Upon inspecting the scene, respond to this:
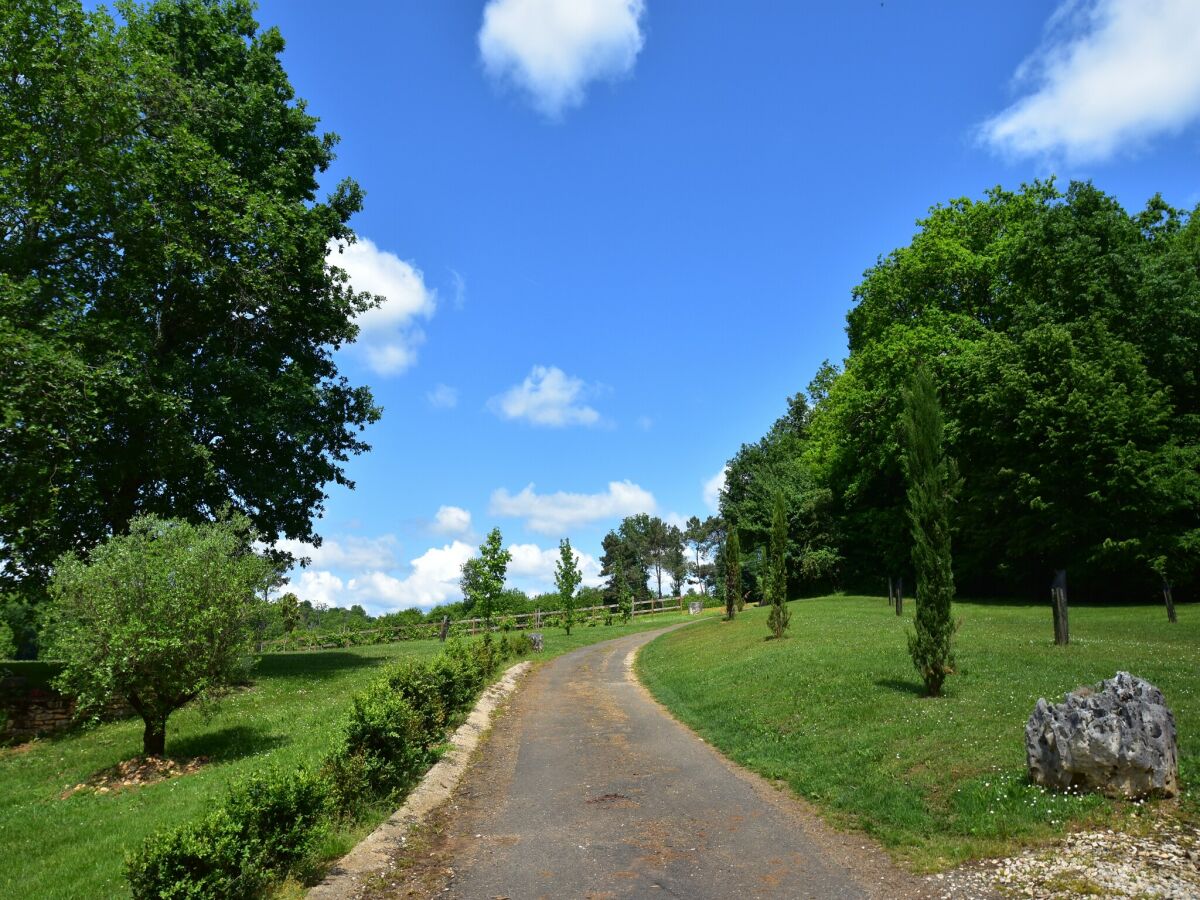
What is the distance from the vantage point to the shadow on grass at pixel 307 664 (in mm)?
20938

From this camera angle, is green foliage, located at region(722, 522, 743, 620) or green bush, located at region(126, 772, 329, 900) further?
green foliage, located at region(722, 522, 743, 620)

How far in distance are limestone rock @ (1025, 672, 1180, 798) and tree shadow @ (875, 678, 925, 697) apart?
5.21 meters

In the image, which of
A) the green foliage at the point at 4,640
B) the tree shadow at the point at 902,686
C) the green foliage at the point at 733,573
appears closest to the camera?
the tree shadow at the point at 902,686

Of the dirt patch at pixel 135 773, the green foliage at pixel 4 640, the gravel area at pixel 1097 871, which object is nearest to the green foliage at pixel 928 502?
the gravel area at pixel 1097 871

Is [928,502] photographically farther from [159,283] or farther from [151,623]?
[159,283]

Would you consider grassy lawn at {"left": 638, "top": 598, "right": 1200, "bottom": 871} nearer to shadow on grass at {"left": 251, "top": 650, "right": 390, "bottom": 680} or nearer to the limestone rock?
the limestone rock

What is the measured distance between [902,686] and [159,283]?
843 inches

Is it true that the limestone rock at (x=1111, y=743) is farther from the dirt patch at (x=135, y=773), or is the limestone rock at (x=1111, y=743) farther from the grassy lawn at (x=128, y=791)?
the dirt patch at (x=135, y=773)

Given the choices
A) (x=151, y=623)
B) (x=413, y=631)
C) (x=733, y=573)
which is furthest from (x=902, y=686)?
(x=413, y=631)

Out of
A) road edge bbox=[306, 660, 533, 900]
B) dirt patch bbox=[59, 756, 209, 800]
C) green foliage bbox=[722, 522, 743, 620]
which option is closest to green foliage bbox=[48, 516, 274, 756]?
dirt patch bbox=[59, 756, 209, 800]

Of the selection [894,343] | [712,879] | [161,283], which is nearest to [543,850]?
[712,879]

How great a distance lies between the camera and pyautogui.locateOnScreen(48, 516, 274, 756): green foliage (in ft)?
40.4

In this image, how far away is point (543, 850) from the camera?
719 centimetres

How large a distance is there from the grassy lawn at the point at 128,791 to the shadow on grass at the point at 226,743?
1.0 inches
